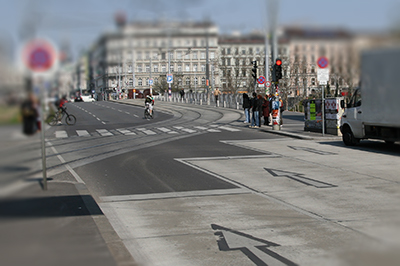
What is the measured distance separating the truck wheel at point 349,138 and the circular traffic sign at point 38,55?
17308mm

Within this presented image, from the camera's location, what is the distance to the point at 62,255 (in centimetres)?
139

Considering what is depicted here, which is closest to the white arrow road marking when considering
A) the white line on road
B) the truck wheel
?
the white line on road

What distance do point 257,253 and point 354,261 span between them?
A: 13.8 feet

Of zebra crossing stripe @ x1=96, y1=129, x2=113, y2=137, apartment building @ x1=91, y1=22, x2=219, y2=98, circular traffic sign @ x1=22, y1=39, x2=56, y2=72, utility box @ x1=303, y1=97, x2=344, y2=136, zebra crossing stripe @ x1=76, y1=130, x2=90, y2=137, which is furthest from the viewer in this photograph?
zebra crossing stripe @ x1=96, y1=129, x2=113, y2=137

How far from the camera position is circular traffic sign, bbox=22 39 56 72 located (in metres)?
1.05

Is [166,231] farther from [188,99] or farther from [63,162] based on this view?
[188,99]

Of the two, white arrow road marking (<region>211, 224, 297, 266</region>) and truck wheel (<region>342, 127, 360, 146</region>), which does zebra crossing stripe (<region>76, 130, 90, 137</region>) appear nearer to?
truck wheel (<region>342, 127, 360, 146</region>)

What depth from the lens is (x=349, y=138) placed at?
17703 millimetres

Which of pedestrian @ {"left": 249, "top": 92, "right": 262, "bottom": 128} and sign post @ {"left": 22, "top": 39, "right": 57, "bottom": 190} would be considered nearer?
sign post @ {"left": 22, "top": 39, "right": 57, "bottom": 190}

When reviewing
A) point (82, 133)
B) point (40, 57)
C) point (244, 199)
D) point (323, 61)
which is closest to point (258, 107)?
point (82, 133)

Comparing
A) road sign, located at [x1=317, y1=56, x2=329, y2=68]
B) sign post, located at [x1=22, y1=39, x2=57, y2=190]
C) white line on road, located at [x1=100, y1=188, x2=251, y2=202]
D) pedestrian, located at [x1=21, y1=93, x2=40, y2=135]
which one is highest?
road sign, located at [x1=317, y1=56, x2=329, y2=68]

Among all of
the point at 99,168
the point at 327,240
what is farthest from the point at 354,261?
the point at 99,168

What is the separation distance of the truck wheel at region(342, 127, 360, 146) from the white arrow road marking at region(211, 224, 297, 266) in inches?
471

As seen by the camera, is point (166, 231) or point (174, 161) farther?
point (174, 161)
